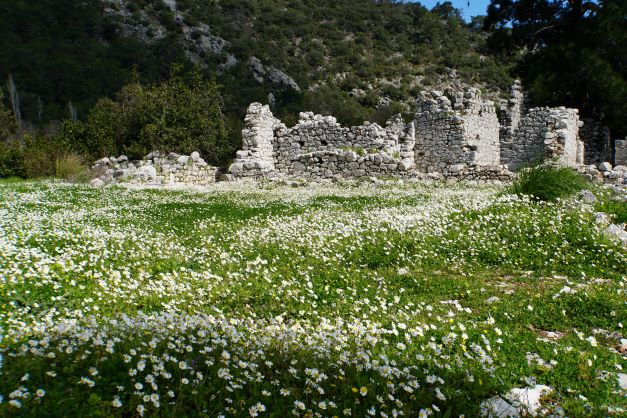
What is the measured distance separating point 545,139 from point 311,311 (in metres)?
23.5

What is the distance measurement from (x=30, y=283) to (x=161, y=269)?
187cm

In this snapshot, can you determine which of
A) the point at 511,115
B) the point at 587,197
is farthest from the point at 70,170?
the point at 511,115

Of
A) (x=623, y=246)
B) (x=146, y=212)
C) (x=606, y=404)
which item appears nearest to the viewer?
(x=606, y=404)

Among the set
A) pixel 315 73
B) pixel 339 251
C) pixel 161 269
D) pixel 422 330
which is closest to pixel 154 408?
pixel 422 330

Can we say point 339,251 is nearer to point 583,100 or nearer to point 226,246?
point 226,246

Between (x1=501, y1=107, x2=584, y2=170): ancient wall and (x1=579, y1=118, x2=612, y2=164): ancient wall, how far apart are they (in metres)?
3.08

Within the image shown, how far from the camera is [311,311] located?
19.8ft

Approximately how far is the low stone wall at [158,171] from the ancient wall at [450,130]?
12556mm

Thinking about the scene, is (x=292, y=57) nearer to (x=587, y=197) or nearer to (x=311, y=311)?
(x=587, y=197)

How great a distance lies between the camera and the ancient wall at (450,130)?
25047 mm

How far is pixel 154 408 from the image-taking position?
117 inches

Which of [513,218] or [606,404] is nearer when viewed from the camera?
[606,404]

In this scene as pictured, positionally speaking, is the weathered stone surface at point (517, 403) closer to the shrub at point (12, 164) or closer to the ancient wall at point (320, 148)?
the ancient wall at point (320, 148)

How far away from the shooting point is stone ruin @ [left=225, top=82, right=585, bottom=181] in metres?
24.4
